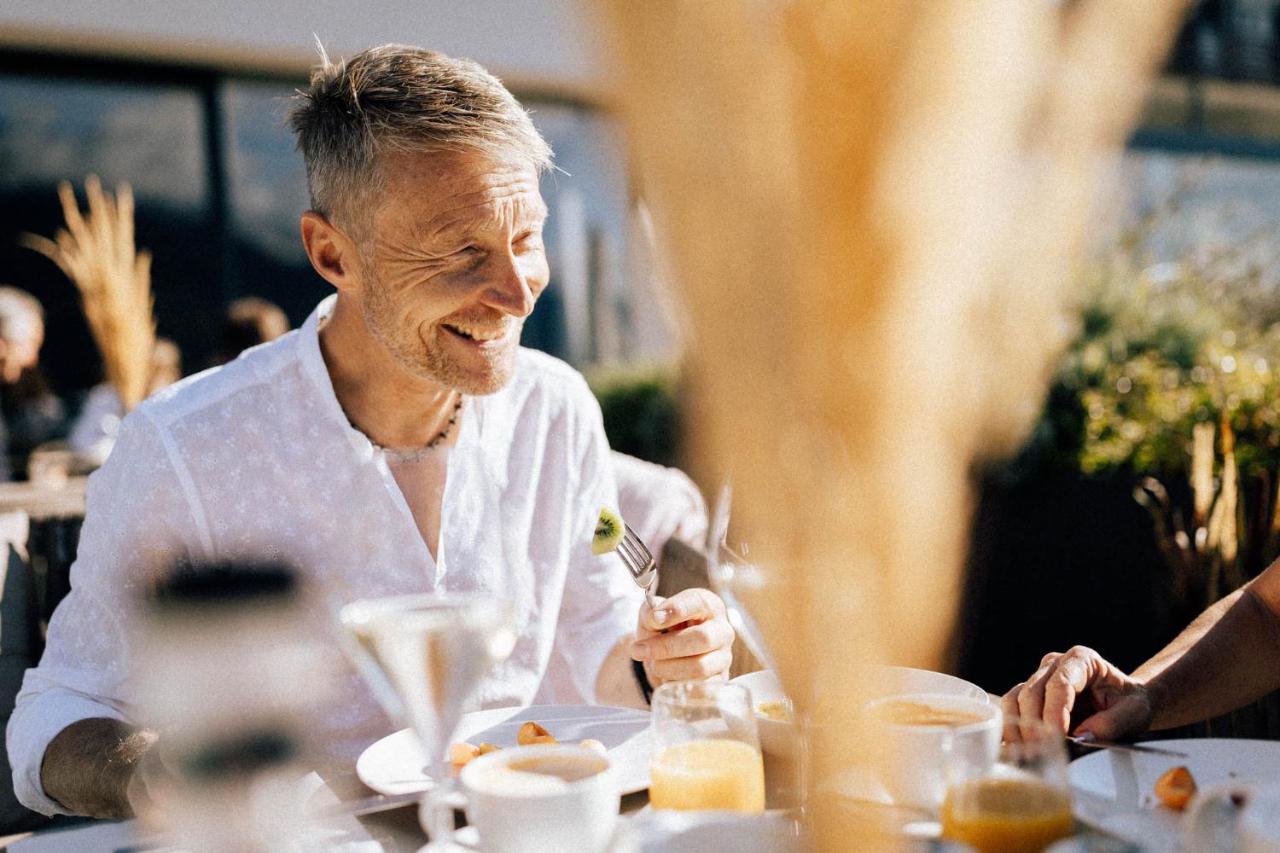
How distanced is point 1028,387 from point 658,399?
108 inches

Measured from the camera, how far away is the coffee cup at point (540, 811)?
3.16 feet

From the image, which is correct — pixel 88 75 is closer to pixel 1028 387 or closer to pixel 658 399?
pixel 658 399

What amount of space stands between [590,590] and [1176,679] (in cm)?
111

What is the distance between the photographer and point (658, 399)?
623 cm

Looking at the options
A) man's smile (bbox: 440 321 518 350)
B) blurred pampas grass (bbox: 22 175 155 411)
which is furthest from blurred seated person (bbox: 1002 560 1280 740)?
blurred pampas grass (bbox: 22 175 155 411)

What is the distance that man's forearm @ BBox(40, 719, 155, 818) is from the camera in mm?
1454

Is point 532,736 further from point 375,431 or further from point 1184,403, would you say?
point 1184,403

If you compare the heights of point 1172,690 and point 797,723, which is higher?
point 797,723

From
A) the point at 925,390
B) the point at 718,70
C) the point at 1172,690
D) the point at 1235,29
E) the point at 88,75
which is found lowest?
the point at 1172,690

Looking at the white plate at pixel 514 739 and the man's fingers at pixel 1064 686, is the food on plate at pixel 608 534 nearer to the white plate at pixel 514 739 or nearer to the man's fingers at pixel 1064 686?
the white plate at pixel 514 739

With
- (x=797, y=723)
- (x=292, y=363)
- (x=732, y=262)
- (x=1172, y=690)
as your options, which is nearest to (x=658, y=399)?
(x=292, y=363)

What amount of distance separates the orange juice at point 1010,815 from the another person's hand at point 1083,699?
1.27 ft

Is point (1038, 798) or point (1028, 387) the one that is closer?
point (1038, 798)

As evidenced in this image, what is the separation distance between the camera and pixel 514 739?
59.3 inches
